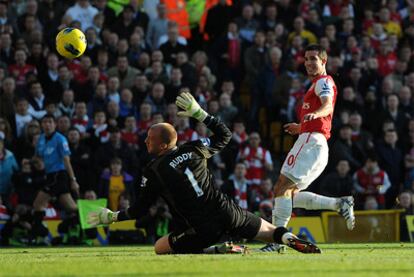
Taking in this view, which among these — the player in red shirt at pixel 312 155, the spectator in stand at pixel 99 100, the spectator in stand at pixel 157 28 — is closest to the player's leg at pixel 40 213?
the spectator in stand at pixel 99 100

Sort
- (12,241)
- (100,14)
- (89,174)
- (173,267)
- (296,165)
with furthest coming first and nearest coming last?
(100,14) → (89,174) → (12,241) → (296,165) → (173,267)

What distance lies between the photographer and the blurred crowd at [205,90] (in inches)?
759

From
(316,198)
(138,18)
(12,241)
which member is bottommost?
(12,241)

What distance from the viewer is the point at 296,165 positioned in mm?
12219

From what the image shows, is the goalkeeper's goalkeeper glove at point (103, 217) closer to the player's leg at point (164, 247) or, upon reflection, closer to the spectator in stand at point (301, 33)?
the player's leg at point (164, 247)

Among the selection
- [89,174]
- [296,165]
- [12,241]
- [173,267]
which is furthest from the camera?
[89,174]

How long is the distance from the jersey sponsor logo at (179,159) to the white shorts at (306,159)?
1837 mm

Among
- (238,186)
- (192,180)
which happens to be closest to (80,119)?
(238,186)

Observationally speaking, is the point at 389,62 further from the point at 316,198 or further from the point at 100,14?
the point at 316,198

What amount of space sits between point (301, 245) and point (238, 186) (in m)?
8.37

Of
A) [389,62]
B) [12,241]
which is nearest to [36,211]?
[12,241]

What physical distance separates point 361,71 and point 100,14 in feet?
18.9

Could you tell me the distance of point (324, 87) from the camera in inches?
480

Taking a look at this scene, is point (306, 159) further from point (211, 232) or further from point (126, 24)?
point (126, 24)
